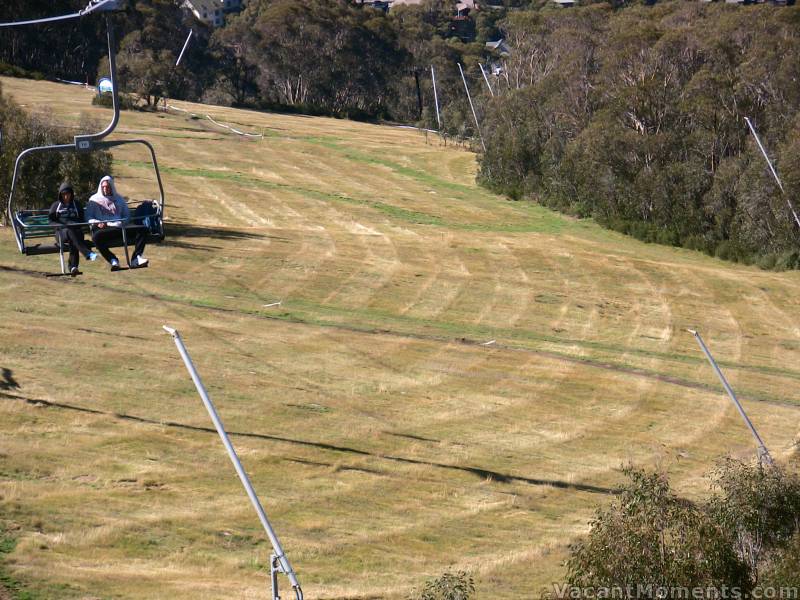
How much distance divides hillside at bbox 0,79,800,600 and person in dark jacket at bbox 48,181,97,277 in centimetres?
448

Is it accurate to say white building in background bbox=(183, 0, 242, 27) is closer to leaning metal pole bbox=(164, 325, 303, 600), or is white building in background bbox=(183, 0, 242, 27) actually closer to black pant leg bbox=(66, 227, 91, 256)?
black pant leg bbox=(66, 227, 91, 256)

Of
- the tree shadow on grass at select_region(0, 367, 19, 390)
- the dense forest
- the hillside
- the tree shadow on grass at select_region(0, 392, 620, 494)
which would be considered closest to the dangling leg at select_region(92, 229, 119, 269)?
the hillside

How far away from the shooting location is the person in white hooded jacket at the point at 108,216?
63.1ft

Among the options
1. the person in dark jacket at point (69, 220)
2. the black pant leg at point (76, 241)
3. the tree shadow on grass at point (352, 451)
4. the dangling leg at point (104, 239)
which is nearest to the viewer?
the person in dark jacket at point (69, 220)

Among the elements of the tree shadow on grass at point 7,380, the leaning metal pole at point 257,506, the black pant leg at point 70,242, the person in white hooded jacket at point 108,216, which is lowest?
the tree shadow on grass at point 7,380

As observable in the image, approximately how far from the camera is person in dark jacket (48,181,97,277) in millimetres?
19031

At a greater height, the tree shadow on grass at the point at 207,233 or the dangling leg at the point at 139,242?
the dangling leg at the point at 139,242

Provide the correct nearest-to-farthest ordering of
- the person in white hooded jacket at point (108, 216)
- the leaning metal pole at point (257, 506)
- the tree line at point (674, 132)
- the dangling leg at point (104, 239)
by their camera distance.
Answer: the leaning metal pole at point (257, 506) < the person in white hooded jacket at point (108, 216) < the dangling leg at point (104, 239) < the tree line at point (674, 132)

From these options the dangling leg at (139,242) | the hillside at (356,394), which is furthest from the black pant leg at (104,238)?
the hillside at (356,394)

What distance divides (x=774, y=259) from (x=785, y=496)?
38.6 metres

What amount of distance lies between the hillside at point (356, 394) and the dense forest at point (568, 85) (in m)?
4.36

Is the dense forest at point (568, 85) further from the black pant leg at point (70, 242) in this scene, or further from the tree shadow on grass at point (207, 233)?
the black pant leg at point (70, 242)

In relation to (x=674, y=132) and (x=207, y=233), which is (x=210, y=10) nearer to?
(x=674, y=132)

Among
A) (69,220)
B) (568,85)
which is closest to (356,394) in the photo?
(69,220)
